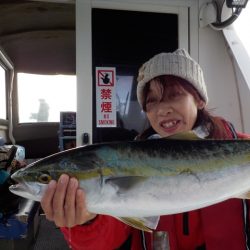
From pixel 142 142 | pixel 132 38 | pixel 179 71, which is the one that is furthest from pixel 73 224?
pixel 132 38

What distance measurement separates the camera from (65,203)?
1342 mm

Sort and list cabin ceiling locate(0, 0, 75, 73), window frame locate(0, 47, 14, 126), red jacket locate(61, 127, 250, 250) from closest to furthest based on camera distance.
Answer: red jacket locate(61, 127, 250, 250) → cabin ceiling locate(0, 0, 75, 73) → window frame locate(0, 47, 14, 126)

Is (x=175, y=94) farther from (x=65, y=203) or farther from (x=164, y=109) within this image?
(x=65, y=203)

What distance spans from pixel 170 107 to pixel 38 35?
206 inches

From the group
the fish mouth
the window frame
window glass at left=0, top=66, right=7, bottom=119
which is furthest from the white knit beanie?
the window frame

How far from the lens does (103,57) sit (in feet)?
12.6

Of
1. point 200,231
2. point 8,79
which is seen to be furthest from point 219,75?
A: point 8,79

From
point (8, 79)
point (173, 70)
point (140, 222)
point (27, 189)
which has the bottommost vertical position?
point (140, 222)

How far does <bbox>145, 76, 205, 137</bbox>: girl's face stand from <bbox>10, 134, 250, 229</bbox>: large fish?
1.38 ft

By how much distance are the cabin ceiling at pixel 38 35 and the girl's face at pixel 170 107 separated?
331 centimetres

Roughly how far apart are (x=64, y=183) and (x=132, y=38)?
117 inches

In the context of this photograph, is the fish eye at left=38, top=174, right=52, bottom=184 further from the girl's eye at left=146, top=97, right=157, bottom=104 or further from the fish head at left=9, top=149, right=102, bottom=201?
the girl's eye at left=146, top=97, right=157, bottom=104

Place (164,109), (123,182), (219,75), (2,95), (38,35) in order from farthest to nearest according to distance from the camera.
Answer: (2,95), (38,35), (219,75), (164,109), (123,182)

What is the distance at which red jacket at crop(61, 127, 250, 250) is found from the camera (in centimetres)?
168
